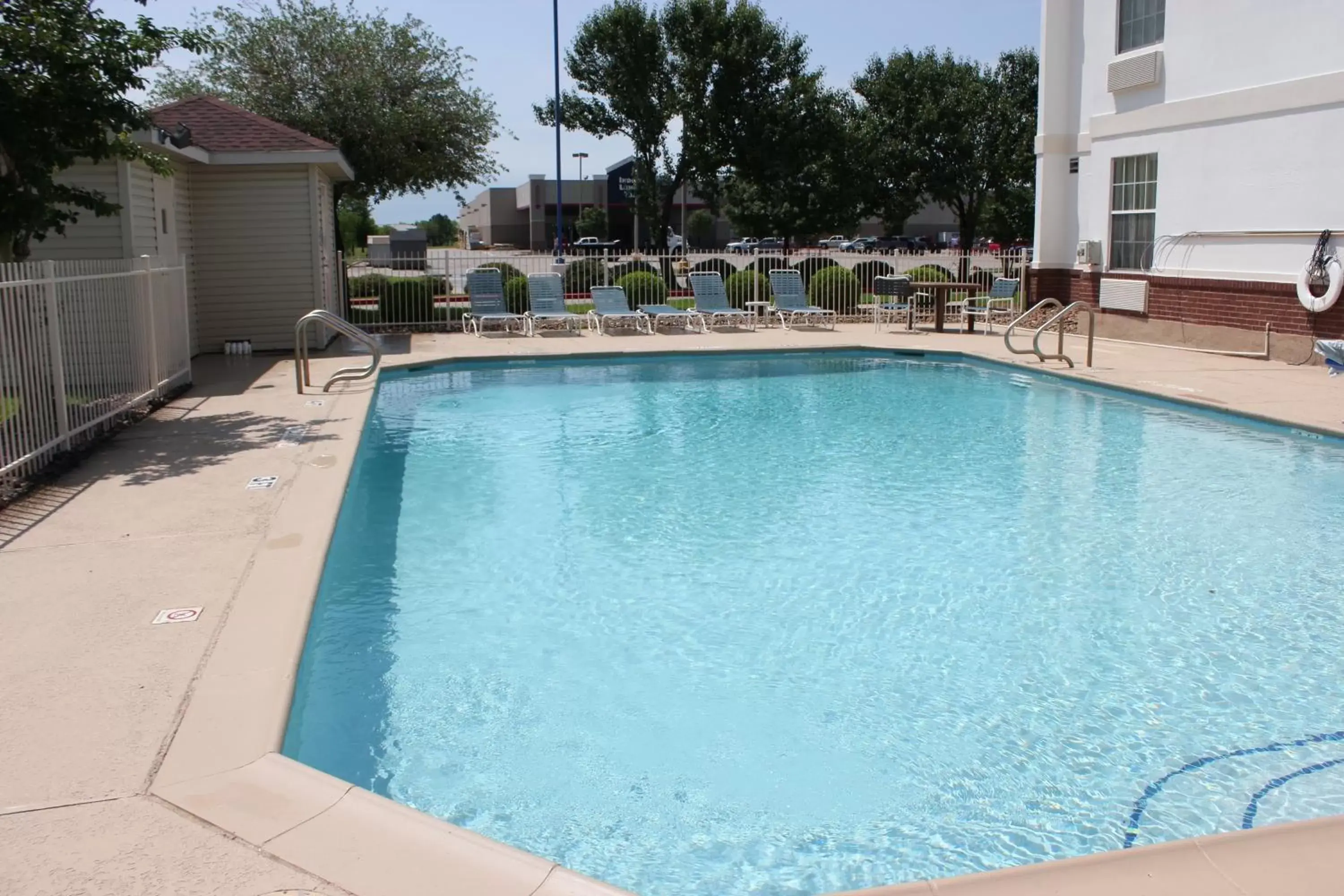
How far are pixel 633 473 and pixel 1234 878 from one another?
22.9 feet

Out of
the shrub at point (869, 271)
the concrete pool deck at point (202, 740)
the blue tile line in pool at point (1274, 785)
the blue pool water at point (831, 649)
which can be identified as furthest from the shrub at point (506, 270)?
the blue tile line in pool at point (1274, 785)

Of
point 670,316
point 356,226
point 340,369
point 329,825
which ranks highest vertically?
point 356,226

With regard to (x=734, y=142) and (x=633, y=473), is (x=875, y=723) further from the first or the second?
(x=734, y=142)

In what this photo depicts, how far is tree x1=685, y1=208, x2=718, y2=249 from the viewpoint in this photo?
7031 centimetres

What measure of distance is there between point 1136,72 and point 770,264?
9938 mm

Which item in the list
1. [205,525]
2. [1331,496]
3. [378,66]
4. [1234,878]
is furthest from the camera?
[378,66]

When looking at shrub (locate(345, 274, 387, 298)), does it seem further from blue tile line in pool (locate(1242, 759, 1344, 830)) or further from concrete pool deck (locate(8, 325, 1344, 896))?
blue tile line in pool (locate(1242, 759, 1344, 830))

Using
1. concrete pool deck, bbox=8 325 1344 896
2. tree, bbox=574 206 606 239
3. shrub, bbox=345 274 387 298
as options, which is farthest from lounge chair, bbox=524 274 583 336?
tree, bbox=574 206 606 239

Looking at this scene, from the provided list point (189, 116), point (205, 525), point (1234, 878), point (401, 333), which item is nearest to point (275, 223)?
point (189, 116)

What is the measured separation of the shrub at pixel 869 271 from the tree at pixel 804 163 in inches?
622

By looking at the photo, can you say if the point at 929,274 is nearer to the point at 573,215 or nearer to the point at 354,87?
the point at 354,87

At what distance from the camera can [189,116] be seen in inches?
629

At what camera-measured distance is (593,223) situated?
65688 millimetres

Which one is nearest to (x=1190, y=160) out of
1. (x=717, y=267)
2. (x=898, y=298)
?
(x=898, y=298)
